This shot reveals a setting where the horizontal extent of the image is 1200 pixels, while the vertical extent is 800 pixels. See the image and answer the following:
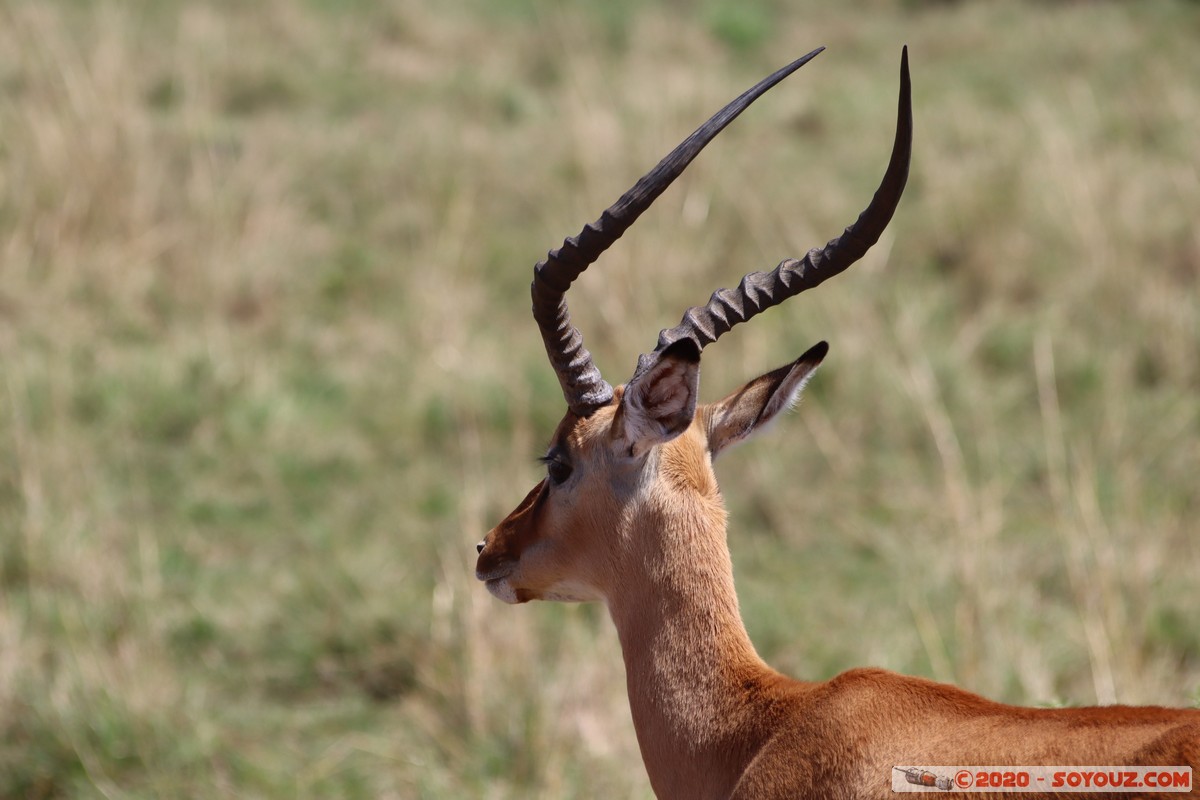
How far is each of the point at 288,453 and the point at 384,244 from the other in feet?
8.61

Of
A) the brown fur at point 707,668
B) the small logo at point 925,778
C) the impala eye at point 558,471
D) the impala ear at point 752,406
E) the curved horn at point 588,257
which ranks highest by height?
the curved horn at point 588,257

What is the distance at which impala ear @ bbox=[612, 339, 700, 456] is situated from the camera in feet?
8.92

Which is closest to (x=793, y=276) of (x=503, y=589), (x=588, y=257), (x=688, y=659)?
(x=588, y=257)

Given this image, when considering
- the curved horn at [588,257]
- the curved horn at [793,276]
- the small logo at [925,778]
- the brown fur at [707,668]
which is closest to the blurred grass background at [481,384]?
the brown fur at [707,668]

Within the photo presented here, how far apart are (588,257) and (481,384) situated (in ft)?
14.8

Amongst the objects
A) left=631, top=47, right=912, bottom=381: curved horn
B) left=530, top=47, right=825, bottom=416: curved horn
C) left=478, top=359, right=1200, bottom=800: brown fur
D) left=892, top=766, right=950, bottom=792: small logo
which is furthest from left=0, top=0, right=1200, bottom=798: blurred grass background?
left=530, top=47, right=825, bottom=416: curved horn

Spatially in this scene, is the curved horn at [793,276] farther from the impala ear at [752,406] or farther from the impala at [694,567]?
the impala ear at [752,406]

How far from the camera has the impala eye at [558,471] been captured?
315 cm

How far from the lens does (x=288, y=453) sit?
694cm

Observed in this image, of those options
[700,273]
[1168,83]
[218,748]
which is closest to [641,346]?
[700,273]

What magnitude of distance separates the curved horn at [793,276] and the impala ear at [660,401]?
3cm

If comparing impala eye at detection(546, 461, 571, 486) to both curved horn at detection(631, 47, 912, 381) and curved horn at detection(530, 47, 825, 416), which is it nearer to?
curved horn at detection(530, 47, 825, 416)

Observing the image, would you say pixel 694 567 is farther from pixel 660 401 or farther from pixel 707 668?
pixel 660 401

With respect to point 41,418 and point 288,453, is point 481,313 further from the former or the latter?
point 41,418
